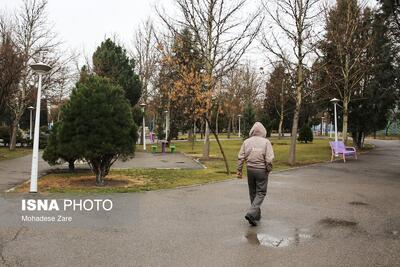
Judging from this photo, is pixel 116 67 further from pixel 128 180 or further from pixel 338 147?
pixel 128 180

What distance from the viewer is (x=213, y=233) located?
21.3 ft

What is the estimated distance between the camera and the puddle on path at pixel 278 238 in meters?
5.92

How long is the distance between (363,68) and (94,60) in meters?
19.8

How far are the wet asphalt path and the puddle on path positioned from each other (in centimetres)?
2

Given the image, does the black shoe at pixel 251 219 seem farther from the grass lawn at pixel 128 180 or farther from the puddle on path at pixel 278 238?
the grass lawn at pixel 128 180

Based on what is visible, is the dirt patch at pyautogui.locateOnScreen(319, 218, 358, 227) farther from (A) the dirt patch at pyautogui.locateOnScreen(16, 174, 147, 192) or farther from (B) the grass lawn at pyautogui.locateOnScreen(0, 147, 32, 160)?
(B) the grass lawn at pyautogui.locateOnScreen(0, 147, 32, 160)

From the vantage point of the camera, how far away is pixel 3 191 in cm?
1066

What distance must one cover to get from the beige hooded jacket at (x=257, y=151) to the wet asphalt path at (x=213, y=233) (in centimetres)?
111

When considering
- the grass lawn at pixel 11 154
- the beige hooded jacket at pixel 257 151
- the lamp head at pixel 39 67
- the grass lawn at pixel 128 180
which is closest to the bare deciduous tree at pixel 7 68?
the grass lawn at pixel 11 154

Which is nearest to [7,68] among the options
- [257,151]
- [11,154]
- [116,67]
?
[11,154]

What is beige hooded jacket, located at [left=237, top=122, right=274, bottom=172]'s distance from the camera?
23.5 feet

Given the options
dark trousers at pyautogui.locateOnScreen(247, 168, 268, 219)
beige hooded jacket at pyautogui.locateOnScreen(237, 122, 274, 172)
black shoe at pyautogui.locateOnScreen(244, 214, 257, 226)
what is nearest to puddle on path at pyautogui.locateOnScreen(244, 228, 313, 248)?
black shoe at pyautogui.locateOnScreen(244, 214, 257, 226)

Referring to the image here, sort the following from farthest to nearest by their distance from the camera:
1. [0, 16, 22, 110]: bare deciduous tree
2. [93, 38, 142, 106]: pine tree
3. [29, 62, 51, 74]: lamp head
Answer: [93, 38, 142, 106]: pine tree → [0, 16, 22, 110]: bare deciduous tree → [29, 62, 51, 74]: lamp head

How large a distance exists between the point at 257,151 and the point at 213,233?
1.70 meters
